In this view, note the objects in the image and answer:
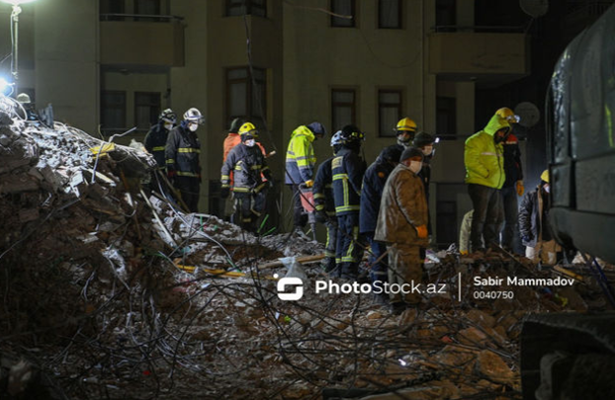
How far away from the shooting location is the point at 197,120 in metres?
14.0

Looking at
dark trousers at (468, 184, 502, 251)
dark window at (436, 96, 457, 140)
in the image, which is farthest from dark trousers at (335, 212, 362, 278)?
dark window at (436, 96, 457, 140)

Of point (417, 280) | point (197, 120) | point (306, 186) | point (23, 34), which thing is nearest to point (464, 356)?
point (417, 280)

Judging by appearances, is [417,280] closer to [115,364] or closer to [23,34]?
[115,364]

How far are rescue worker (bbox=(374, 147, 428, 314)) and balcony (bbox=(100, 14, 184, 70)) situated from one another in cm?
1618

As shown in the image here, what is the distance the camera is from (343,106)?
2473 cm

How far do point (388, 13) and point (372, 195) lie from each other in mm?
16064

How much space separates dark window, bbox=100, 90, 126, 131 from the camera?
1008 inches

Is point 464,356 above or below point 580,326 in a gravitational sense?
below

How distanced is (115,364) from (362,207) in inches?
157

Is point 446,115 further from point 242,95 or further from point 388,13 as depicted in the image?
point 242,95

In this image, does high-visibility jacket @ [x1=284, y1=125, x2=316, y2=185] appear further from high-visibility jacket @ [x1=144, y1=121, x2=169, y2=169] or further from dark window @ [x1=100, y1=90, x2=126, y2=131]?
dark window @ [x1=100, y1=90, x2=126, y2=131]

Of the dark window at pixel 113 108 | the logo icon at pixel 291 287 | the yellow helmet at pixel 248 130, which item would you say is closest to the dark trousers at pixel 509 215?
the logo icon at pixel 291 287

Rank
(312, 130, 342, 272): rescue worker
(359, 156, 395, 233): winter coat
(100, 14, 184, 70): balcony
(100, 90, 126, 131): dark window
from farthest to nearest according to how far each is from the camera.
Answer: (100, 90, 126, 131): dark window → (100, 14, 184, 70): balcony → (312, 130, 342, 272): rescue worker → (359, 156, 395, 233): winter coat

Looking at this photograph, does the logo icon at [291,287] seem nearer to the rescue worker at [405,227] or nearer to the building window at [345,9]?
the rescue worker at [405,227]
